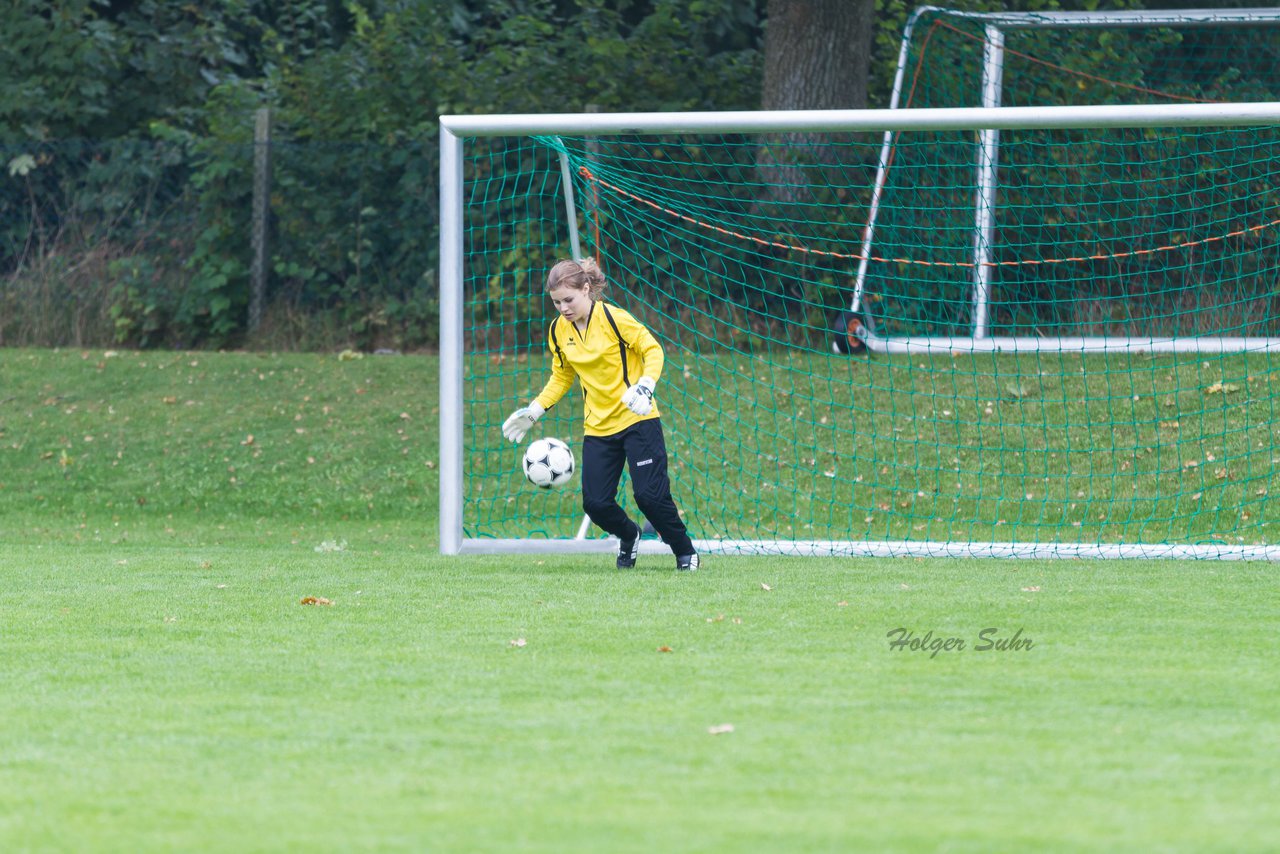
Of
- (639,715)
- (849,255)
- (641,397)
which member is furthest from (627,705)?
(849,255)

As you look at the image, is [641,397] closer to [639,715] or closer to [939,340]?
[639,715]

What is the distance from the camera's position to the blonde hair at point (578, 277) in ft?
23.5

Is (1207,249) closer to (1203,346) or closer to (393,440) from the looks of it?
(1203,346)

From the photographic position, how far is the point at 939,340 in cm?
Answer: 1137

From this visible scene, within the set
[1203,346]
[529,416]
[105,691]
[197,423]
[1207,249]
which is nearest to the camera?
[105,691]

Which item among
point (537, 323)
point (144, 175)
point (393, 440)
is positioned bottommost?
point (393, 440)

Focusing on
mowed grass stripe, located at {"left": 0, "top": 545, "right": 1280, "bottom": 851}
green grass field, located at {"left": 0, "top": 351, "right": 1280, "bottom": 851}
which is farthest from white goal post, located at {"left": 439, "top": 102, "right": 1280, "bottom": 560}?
mowed grass stripe, located at {"left": 0, "top": 545, "right": 1280, "bottom": 851}

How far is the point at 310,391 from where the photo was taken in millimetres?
13469

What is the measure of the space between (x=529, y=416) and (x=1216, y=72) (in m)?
8.71

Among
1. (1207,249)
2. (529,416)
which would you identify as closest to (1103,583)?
(529,416)

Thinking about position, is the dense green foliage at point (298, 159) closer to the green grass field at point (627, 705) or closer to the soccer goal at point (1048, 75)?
the soccer goal at point (1048, 75)

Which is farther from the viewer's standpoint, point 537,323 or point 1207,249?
point 537,323

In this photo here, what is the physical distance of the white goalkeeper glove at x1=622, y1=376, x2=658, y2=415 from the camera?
22.5ft

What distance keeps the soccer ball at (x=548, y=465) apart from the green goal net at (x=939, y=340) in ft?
6.22
